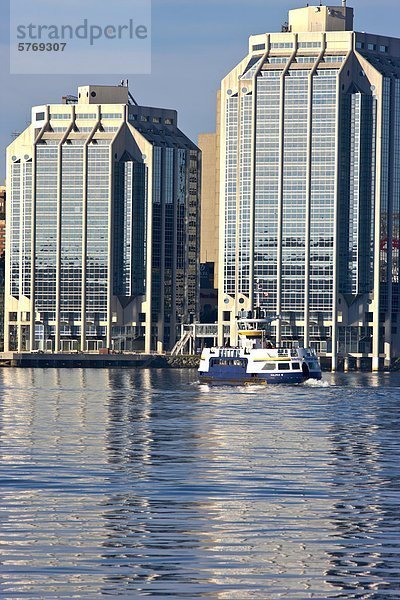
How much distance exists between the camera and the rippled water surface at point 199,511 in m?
55.2

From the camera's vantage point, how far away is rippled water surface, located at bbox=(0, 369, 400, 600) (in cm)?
5525

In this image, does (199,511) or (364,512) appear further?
(364,512)

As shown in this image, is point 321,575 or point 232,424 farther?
point 232,424

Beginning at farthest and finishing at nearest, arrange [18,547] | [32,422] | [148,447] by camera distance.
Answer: [32,422] < [148,447] < [18,547]

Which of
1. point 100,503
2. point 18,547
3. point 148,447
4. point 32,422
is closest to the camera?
point 18,547

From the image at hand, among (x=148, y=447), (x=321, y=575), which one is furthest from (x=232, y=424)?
(x=321, y=575)

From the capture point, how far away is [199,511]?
2820 inches

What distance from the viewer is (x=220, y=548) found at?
6131 cm

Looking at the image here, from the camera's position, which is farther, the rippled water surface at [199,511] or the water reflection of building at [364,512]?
the water reflection of building at [364,512]

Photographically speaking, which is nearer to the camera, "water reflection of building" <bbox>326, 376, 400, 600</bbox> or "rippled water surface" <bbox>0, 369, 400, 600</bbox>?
"rippled water surface" <bbox>0, 369, 400, 600</bbox>

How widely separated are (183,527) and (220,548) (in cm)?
526

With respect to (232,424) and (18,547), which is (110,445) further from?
(18,547)

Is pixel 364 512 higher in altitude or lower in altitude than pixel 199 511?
lower

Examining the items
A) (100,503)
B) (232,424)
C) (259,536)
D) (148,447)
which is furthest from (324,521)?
(232,424)
